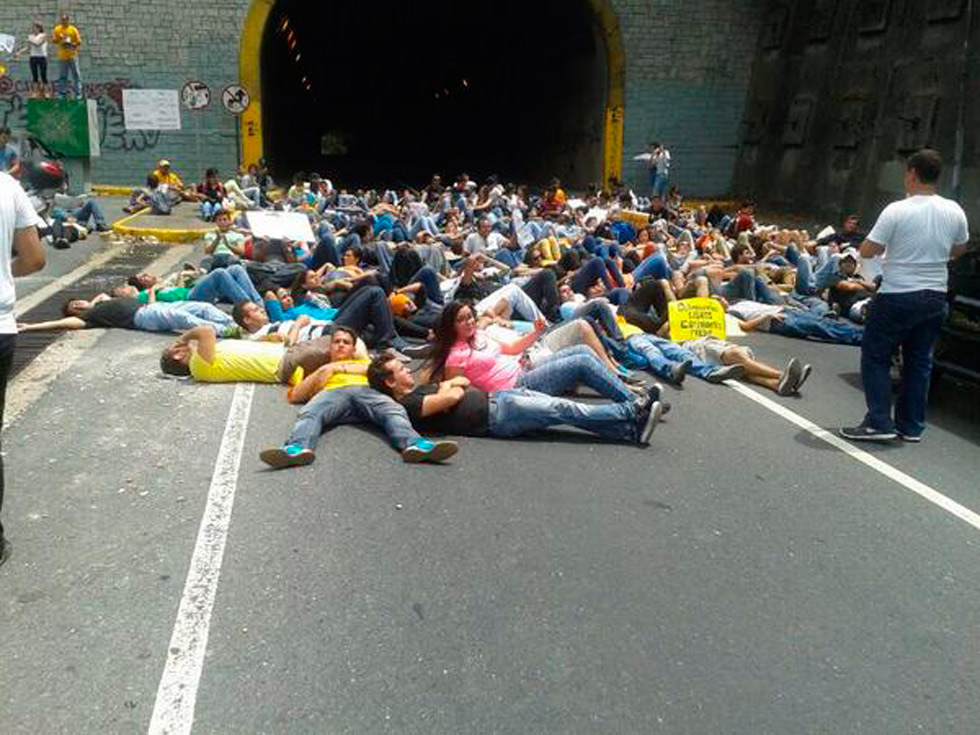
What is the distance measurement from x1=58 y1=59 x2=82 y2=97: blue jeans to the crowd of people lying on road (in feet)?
32.8

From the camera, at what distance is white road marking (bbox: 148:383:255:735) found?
3041 mm

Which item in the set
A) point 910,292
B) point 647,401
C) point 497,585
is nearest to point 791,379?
point 910,292

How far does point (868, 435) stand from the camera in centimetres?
628

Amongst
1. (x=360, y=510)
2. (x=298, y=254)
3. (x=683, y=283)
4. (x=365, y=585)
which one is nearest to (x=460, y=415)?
(x=360, y=510)

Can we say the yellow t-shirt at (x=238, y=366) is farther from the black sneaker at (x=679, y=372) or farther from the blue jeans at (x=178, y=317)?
the black sneaker at (x=679, y=372)

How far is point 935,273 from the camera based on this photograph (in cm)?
601

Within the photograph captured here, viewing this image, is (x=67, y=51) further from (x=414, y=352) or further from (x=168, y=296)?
(x=414, y=352)

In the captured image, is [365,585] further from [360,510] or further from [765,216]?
[765,216]

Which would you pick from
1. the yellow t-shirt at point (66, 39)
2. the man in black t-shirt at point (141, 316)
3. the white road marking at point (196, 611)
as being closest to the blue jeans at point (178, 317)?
the man in black t-shirt at point (141, 316)

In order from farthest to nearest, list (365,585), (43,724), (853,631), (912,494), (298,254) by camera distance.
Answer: (298,254) < (912,494) < (365,585) < (853,631) < (43,724)

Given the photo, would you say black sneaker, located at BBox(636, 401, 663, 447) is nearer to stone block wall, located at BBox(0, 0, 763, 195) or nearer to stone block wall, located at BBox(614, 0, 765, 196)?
stone block wall, located at BBox(0, 0, 763, 195)

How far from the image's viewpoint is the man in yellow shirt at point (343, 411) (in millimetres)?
5480

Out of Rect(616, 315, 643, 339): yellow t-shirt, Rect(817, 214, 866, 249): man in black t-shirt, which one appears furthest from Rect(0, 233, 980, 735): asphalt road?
Rect(817, 214, 866, 249): man in black t-shirt

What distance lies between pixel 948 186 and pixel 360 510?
17.8m
